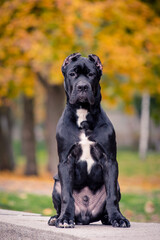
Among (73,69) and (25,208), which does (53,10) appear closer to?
(25,208)

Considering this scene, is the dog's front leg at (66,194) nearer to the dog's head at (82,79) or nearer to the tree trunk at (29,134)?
→ the dog's head at (82,79)

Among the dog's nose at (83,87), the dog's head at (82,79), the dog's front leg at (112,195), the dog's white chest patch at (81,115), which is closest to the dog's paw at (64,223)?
the dog's front leg at (112,195)

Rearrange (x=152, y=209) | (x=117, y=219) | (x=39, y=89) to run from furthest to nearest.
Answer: (x=39, y=89) → (x=152, y=209) → (x=117, y=219)

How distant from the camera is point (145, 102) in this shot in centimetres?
2681

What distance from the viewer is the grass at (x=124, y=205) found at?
29.2 ft

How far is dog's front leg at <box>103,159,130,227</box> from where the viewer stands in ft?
14.0

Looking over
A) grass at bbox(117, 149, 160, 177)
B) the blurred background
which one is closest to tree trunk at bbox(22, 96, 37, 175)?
the blurred background

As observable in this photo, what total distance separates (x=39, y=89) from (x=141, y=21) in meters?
12.9

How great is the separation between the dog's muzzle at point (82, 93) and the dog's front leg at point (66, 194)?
0.56m

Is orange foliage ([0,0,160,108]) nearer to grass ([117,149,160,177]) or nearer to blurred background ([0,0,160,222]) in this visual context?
blurred background ([0,0,160,222])

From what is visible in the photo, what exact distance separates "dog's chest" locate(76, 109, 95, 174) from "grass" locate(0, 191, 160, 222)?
4439 millimetres

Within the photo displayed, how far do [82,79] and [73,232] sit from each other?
4.59 feet

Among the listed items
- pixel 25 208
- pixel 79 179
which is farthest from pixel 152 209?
pixel 79 179

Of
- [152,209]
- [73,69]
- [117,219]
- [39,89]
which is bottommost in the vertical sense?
[152,209]
